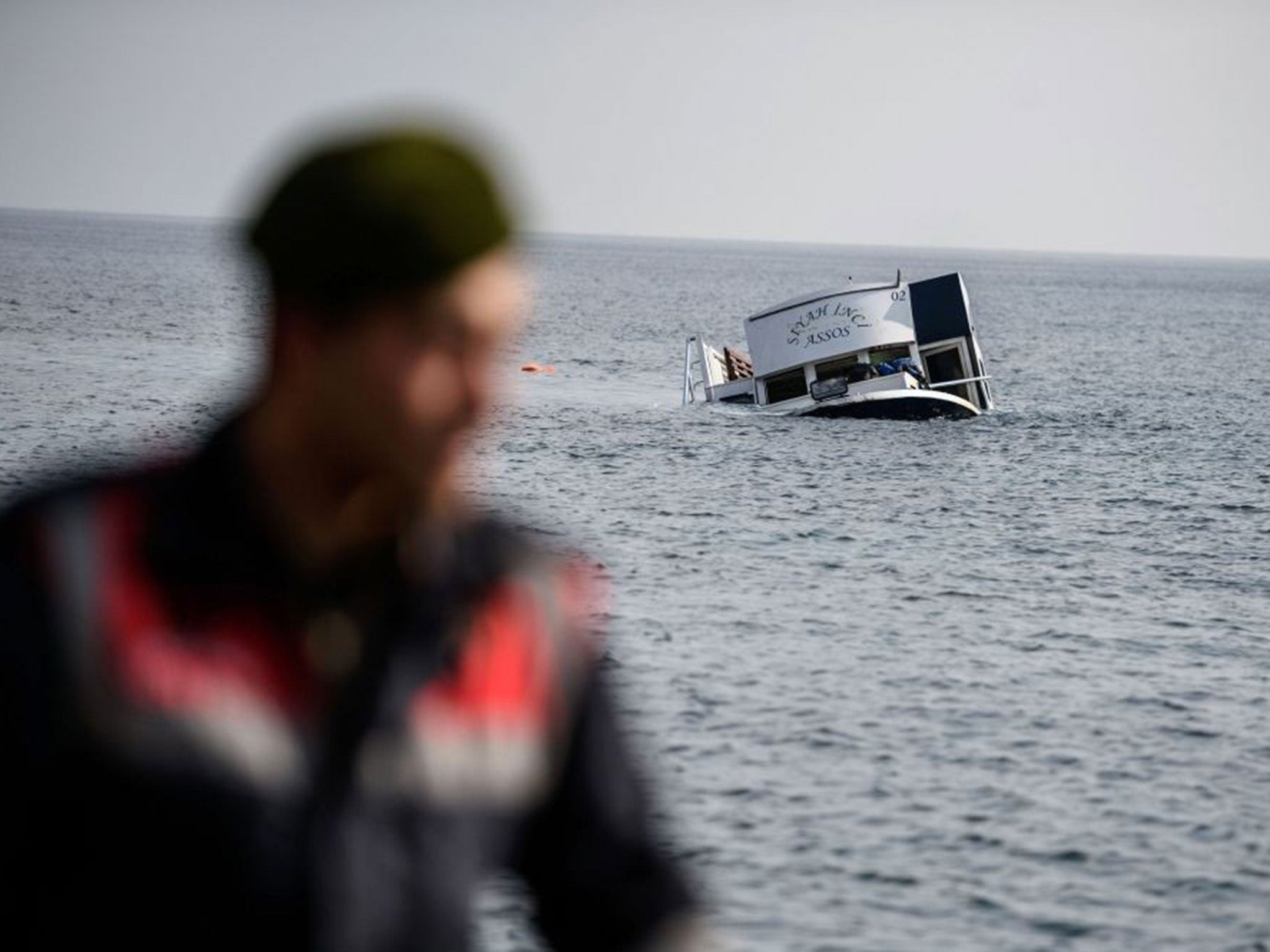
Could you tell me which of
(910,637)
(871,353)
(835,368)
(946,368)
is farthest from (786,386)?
(910,637)

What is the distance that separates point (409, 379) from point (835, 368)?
42.9 m

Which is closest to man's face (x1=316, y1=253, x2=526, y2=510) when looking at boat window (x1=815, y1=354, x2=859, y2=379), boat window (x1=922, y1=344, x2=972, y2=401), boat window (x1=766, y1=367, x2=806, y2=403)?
boat window (x1=815, y1=354, x2=859, y2=379)

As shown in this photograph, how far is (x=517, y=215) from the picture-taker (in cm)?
186

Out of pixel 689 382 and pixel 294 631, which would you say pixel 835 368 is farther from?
pixel 294 631

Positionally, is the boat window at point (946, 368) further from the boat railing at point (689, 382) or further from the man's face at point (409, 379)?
the man's face at point (409, 379)

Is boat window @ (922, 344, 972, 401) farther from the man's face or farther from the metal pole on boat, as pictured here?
the man's face

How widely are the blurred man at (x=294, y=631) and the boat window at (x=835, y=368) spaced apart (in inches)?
1666

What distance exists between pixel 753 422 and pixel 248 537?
42254 millimetres

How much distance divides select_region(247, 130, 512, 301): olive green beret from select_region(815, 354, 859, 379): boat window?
1670 inches

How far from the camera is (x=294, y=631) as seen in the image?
1.88m

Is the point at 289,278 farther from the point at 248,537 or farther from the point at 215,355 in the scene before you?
the point at 215,355

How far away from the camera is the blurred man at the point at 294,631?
1.79m

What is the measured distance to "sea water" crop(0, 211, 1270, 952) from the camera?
40.9 ft

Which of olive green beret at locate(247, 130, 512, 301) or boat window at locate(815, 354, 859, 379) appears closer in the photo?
olive green beret at locate(247, 130, 512, 301)
